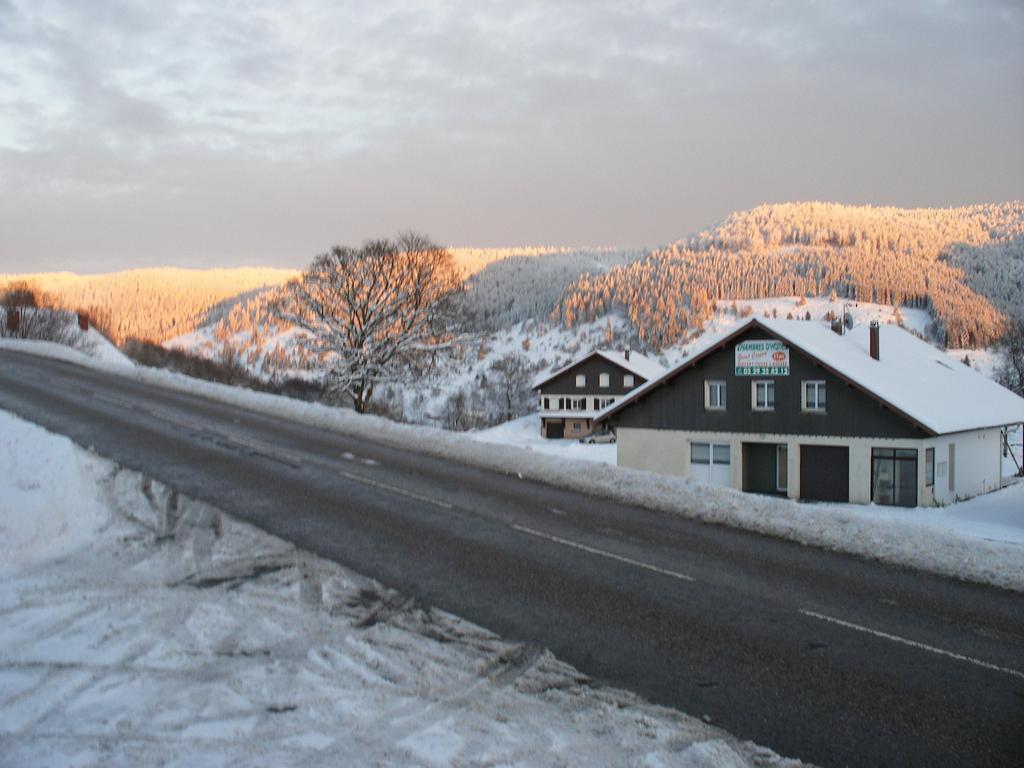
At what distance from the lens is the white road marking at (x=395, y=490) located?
48.3 feet

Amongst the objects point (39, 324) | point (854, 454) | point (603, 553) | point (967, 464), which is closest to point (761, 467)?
point (854, 454)

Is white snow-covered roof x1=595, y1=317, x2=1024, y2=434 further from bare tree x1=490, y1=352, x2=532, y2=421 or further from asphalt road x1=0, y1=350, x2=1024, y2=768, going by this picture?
bare tree x1=490, y1=352, x2=532, y2=421

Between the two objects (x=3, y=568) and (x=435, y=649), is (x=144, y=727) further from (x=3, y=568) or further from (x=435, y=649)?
(x=3, y=568)

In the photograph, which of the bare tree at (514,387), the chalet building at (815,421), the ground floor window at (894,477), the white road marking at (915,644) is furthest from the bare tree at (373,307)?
the bare tree at (514,387)

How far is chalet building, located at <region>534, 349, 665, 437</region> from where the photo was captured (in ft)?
311

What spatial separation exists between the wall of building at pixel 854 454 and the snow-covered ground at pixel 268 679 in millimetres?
30895

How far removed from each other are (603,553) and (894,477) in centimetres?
2834

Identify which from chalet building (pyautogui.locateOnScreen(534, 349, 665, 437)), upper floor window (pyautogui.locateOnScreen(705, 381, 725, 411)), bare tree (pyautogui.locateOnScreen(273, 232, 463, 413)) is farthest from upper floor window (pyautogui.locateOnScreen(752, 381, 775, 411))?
chalet building (pyautogui.locateOnScreen(534, 349, 665, 437))

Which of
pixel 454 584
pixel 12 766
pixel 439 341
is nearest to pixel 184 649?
pixel 12 766

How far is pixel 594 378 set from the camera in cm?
9556

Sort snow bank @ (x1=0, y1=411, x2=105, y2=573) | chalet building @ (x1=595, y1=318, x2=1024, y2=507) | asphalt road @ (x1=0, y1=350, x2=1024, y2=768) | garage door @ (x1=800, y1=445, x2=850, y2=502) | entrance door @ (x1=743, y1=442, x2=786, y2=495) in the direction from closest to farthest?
asphalt road @ (x1=0, y1=350, x2=1024, y2=768), snow bank @ (x1=0, y1=411, x2=105, y2=573), chalet building @ (x1=595, y1=318, x2=1024, y2=507), garage door @ (x1=800, y1=445, x2=850, y2=502), entrance door @ (x1=743, y1=442, x2=786, y2=495)

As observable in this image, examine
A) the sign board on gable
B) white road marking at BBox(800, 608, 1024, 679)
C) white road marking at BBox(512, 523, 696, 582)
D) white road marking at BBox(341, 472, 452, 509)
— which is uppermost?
the sign board on gable

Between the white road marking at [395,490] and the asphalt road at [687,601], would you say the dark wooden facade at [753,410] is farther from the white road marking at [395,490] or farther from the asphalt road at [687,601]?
the white road marking at [395,490]

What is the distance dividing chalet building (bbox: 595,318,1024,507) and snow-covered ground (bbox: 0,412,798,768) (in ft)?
101
